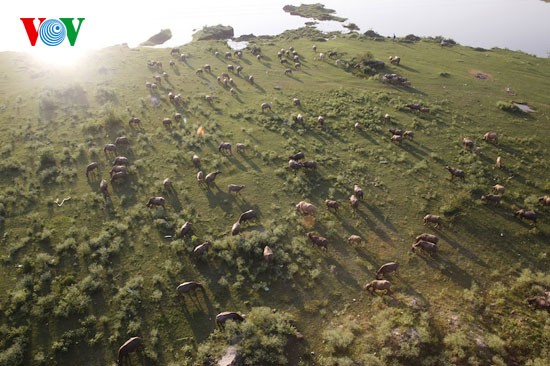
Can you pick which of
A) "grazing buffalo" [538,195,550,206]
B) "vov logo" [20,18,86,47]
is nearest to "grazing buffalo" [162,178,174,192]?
"grazing buffalo" [538,195,550,206]

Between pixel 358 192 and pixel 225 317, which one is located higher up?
pixel 358 192

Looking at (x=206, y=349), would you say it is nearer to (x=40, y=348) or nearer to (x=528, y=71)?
(x=40, y=348)

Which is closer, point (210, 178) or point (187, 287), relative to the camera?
point (187, 287)

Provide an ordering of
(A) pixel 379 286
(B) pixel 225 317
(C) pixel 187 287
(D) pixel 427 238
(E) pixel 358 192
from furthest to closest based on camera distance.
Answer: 1. (E) pixel 358 192
2. (D) pixel 427 238
3. (A) pixel 379 286
4. (C) pixel 187 287
5. (B) pixel 225 317

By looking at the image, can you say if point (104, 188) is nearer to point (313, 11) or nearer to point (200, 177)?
point (200, 177)

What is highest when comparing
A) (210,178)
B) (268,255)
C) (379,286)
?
(210,178)

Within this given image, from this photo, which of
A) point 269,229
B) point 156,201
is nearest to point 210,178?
point 156,201

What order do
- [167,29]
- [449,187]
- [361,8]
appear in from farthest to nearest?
[361,8] → [167,29] → [449,187]

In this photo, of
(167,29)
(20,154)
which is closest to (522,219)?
(20,154)
